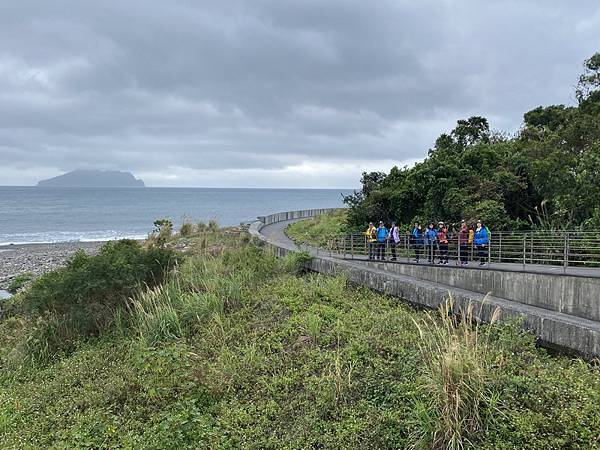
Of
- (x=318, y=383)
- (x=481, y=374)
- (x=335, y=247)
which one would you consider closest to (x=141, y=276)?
(x=318, y=383)

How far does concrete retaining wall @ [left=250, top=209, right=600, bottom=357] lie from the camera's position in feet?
20.6

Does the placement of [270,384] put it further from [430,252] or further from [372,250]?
[372,250]

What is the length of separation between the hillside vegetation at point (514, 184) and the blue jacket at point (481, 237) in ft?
12.1

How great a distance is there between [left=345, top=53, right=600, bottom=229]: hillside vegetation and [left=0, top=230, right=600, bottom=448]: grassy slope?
1017 cm

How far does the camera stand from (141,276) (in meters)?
11.2

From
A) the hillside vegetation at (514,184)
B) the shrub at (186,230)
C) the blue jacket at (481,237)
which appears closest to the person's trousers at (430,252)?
the blue jacket at (481,237)

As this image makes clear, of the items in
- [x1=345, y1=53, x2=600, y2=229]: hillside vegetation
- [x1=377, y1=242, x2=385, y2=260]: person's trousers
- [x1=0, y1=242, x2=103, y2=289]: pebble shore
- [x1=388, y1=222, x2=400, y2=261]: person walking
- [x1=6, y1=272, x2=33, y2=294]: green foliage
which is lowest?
[x1=0, y1=242, x2=103, y2=289]: pebble shore

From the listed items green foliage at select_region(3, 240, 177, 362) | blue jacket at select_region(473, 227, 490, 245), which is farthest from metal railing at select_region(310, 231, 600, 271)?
green foliage at select_region(3, 240, 177, 362)

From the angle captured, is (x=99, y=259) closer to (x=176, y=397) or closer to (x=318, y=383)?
(x=176, y=397)

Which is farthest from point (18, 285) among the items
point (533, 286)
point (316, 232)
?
point (533, 286)

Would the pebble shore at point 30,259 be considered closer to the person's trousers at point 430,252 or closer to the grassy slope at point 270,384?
the grassy slope at point 270,384

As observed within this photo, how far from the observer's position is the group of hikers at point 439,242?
1402 centimetres

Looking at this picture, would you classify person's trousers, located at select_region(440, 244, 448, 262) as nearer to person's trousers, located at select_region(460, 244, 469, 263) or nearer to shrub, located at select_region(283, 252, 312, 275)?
person's trousers, located at select_region(460, 244, 469, 263)

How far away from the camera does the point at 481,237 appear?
45.5ft
